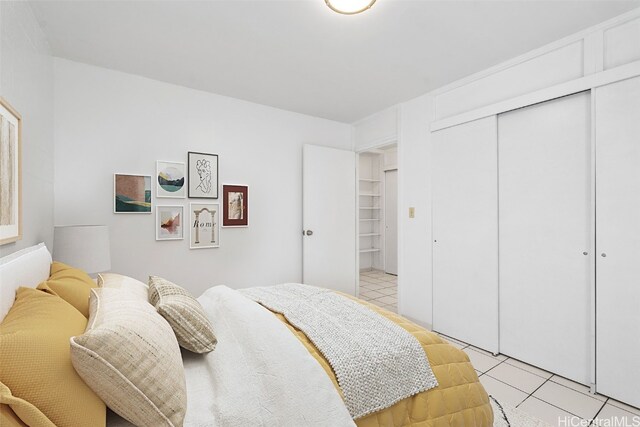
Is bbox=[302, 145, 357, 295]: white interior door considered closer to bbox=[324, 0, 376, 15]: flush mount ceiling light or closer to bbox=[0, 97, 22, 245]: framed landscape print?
bbox=[324, 0, 376, 15]: flush mount ceiling light

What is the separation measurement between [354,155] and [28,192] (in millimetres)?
3489

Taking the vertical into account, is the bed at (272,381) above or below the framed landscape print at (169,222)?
below

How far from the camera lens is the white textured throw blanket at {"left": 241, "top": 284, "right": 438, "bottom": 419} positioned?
4.01 feet

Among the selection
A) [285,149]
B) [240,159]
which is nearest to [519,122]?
[285,149]

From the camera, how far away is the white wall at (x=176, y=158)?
8.89 feet

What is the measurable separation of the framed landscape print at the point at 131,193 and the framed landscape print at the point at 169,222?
125mm

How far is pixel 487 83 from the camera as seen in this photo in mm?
2854

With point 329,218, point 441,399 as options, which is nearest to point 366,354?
point 441,399

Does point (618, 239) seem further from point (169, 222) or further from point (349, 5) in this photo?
point (169, 222)

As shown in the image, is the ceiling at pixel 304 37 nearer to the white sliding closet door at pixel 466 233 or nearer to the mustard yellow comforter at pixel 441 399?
the white sliding closet door at pixel 466 233

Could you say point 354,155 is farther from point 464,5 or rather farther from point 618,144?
point 618,144

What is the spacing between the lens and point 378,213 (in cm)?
680

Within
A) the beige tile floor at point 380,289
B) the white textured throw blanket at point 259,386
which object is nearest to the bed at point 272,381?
the white textured throw blanket at point 259,386

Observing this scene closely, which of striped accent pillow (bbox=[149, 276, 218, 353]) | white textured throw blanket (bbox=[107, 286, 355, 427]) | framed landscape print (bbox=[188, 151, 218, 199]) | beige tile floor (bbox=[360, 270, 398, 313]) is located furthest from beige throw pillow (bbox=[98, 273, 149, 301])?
beige tile floor (bbox=[360, 270, 398, 313])
